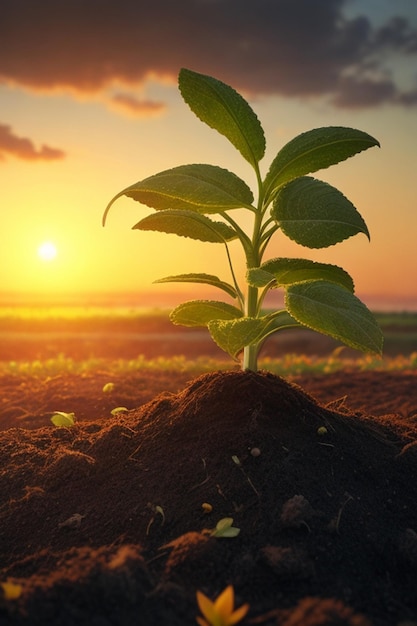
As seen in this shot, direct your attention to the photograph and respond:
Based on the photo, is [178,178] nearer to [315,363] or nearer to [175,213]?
[175,213]

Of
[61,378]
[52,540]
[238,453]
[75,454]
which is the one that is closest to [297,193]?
[238,453]

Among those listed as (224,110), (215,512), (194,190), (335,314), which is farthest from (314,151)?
(215,512)

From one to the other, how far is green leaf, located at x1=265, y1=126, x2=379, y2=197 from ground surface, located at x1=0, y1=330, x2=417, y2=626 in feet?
3.11

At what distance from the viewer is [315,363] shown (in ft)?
24.3

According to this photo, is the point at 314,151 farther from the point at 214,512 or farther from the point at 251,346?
the point at 214,512

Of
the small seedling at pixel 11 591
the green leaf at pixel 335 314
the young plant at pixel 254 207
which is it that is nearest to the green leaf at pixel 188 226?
the young plant at pixel 254 207

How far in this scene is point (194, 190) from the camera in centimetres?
275

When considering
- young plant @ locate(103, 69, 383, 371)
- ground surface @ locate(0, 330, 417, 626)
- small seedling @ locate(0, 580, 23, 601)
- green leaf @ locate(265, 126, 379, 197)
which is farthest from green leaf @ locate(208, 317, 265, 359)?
small seedling @ locate(0, 580, 23, 601)

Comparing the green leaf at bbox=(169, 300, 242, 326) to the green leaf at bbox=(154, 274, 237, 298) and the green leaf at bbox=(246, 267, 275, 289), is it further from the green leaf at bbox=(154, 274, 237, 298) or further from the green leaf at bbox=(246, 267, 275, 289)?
the green leaf at bbox=(246, 267, 275, 289)

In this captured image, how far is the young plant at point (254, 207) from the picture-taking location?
266cm

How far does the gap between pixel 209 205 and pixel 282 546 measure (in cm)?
151

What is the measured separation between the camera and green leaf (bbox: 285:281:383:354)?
7.65 ft

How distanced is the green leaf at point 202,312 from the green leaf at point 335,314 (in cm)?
55

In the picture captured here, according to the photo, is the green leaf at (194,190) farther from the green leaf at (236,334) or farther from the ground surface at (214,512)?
the ground surface at (214,512)
